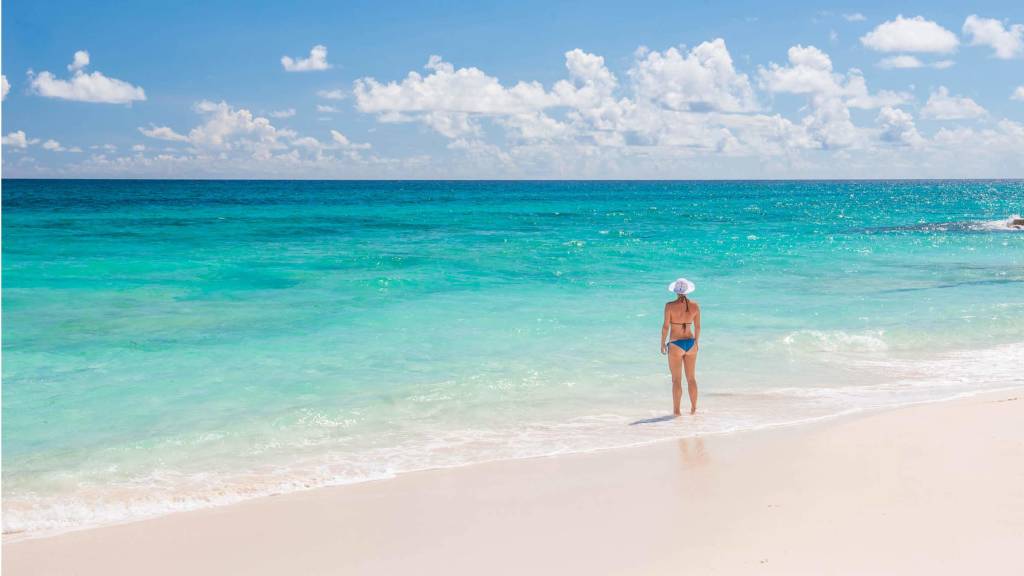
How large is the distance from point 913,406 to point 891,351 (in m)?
4.14

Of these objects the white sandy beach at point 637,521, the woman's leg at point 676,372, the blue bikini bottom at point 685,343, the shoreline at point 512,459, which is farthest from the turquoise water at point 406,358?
the blue bikini bottom at point 685,343

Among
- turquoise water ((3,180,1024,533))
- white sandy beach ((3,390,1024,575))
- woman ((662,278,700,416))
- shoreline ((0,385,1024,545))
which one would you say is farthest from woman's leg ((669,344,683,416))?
white sandy beach ((3,390,1024,575))

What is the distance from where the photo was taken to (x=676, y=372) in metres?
9.49

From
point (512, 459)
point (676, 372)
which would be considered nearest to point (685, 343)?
point (676, 372)

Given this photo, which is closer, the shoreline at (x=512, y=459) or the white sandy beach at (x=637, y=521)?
the white sandy beach at (x=637, y=521)

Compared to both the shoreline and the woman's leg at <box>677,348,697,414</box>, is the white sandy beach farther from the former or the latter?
the woman's leg at <box>677,348,697,414</box>

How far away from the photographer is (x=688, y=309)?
9453 millimetres

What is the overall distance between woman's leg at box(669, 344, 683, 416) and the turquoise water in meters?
0.32

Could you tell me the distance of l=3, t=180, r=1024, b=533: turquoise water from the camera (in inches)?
322

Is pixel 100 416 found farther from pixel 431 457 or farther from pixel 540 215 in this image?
pixel 540 215

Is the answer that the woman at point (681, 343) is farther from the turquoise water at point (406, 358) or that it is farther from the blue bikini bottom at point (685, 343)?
the turquoise water at point (406, 358)

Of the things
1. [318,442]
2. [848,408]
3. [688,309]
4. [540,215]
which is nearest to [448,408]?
[318,442]

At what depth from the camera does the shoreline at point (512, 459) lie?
6.35 meters

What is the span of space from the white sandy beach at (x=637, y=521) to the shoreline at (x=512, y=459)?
0.10m
